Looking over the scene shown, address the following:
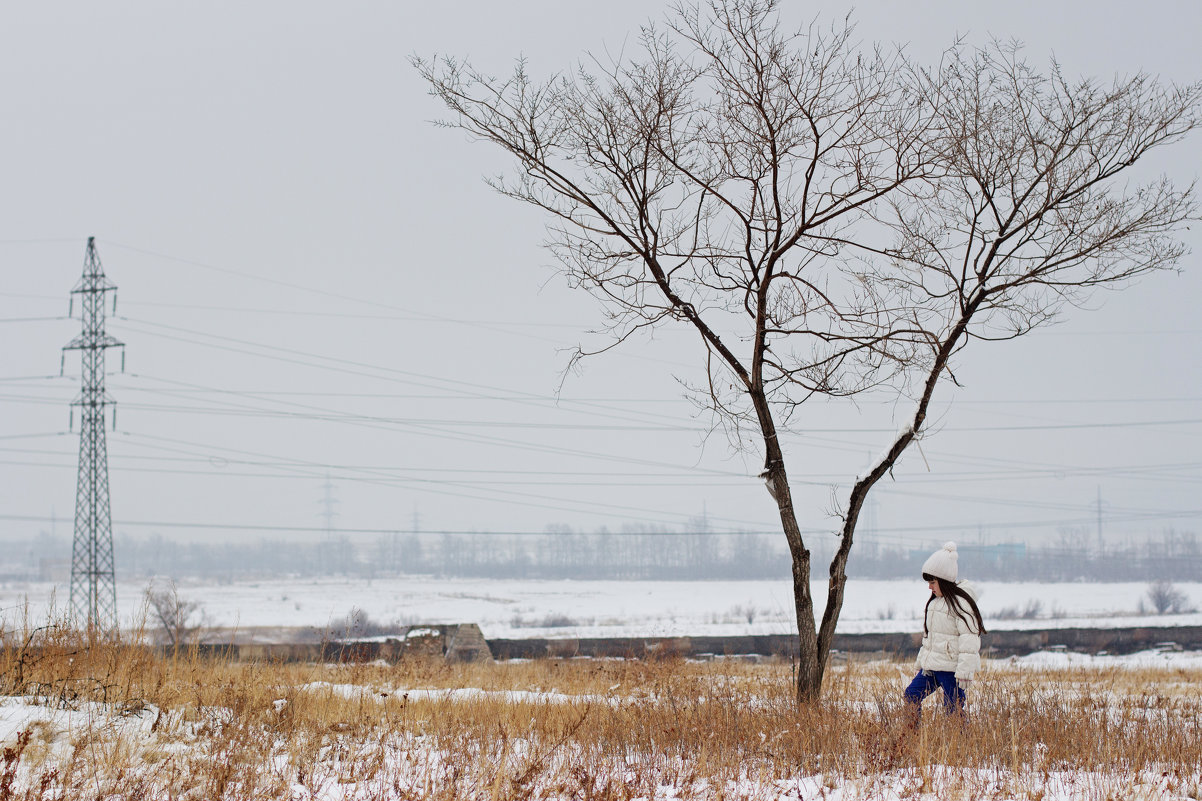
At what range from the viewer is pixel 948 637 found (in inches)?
274

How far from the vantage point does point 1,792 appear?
4.36 m

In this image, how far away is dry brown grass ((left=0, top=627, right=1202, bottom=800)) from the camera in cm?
517

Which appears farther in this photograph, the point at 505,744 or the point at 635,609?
the point at 635,609

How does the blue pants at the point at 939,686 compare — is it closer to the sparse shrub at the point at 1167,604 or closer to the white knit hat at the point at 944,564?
the white knit hat at the point at 944,564

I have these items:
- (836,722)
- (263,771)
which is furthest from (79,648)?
(836,722)

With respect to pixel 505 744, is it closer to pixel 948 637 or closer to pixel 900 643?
pixel 948 637

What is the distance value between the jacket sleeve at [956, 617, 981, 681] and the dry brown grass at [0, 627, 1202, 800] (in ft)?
1.23

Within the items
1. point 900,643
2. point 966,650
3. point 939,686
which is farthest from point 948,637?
point 900,643

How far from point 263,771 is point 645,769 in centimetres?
240

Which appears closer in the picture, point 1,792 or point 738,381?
point 1,792

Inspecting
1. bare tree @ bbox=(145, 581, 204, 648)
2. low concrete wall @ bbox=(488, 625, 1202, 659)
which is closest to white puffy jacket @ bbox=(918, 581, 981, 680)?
bare tree @ bbox=(145, 581, 204, 648)

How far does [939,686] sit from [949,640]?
46 cm

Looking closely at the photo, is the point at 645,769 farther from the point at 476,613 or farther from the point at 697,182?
the point at 476,613

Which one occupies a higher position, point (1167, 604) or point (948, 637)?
point (948, 637)
